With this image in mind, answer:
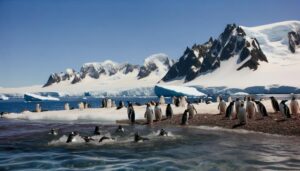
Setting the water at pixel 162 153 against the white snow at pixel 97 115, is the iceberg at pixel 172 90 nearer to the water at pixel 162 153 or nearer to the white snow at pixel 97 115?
the white snow at pixel 97 115

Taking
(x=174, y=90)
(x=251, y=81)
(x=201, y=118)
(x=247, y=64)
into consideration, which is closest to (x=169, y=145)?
(x=201, y=118)

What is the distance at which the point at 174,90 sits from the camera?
102m

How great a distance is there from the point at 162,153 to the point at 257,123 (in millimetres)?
10749

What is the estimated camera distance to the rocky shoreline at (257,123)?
2322 centimetres

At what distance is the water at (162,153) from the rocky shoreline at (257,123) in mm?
1065

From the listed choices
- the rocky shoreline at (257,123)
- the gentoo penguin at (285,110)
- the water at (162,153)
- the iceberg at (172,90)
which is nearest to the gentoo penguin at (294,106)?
the rocky shoreline at (257,123)

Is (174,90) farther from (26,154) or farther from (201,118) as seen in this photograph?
(26,154)

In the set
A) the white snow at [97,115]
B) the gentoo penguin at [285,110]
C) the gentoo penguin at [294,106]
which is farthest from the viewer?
the white snow at [97,115]

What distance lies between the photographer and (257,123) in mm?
25438

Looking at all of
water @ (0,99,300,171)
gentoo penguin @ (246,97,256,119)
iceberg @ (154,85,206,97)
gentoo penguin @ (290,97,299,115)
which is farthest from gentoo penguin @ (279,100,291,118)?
iceberg @ (154,85,206,97)

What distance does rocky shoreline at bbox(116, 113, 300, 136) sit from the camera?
23219mm

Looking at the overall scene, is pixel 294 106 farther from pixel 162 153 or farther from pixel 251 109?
pixel 162 153

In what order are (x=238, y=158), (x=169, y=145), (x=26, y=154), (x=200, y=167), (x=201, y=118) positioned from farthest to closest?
1. (x=201, y=118)
2. (x=169, y=145)
3. (x=26, y=154)
4. (x=238, y=158)
5. (x=200, y=167)

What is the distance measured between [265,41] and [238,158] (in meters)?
192
